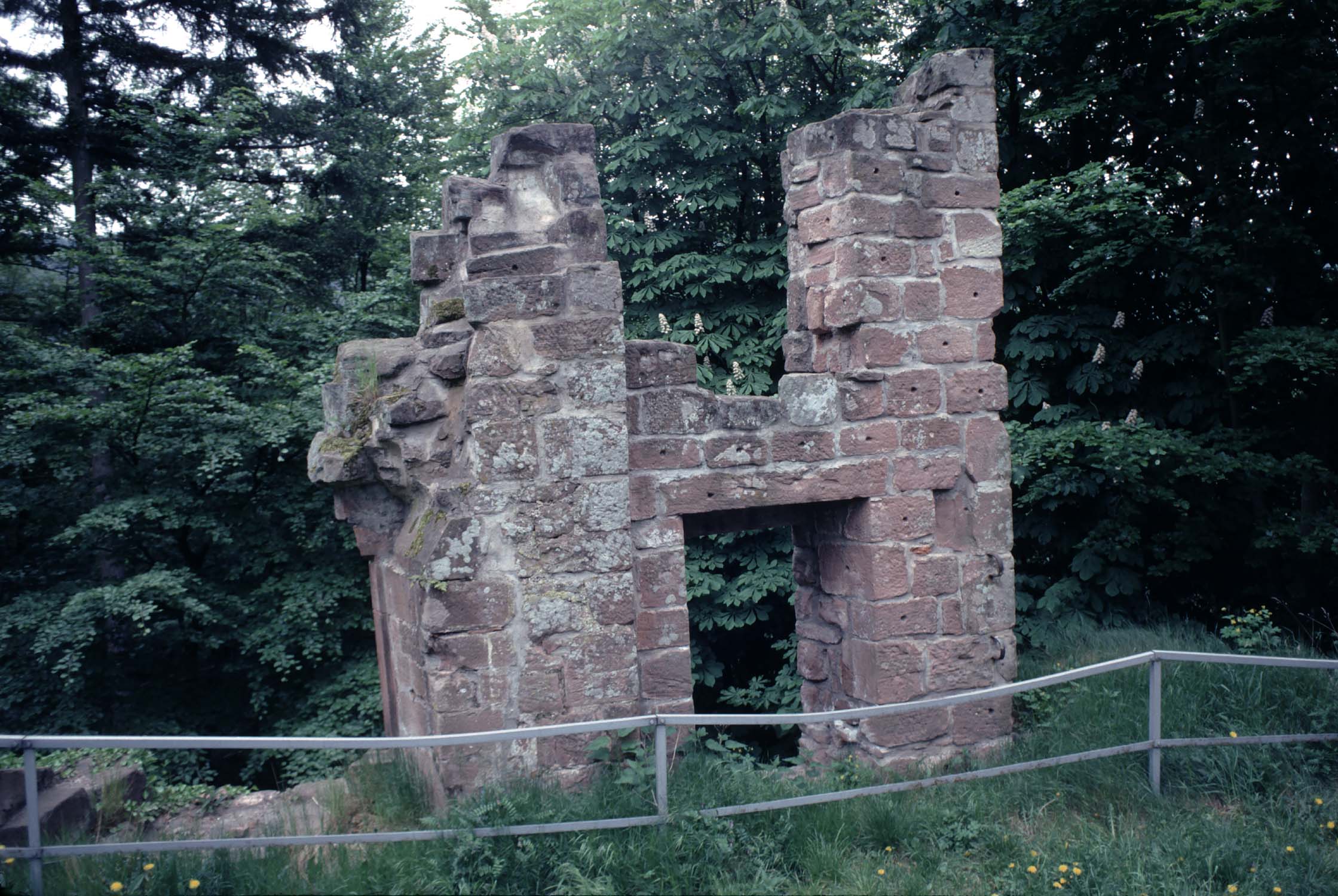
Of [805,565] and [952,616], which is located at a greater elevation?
[805,565]

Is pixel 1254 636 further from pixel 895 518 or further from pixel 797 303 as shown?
pixel 797 303

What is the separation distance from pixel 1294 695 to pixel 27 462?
9.07 meters

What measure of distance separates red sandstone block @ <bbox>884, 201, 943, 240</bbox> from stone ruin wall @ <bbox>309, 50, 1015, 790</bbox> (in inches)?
0.7

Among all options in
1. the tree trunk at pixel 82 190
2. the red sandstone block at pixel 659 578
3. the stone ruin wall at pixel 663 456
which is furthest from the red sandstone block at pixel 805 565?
the tree trunk at pixel 82 190

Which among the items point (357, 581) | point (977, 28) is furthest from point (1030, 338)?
point (357, 581)

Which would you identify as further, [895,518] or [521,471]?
[895,518]

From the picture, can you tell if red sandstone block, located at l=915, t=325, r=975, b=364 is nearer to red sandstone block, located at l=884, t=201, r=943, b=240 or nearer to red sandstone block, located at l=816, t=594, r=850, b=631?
red sandstone block, located at l=884, t=201, r=943, b=240

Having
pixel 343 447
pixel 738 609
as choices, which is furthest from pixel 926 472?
pixel 738 609

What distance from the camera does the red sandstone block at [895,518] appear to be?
4.43 m

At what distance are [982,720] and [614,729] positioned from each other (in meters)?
2.11

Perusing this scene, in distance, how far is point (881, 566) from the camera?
14.5ft

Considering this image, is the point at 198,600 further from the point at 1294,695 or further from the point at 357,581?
the point at 1294,695

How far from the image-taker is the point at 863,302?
14.3 feet

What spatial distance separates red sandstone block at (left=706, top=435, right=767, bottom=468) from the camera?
13.7ft
